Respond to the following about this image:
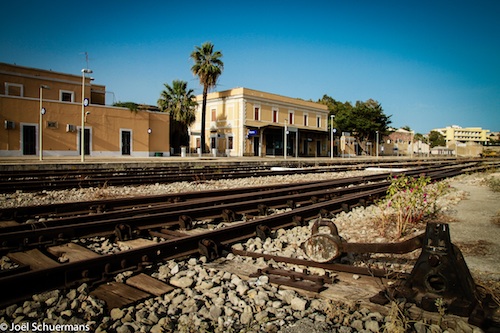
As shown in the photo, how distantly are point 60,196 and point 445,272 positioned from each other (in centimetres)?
921

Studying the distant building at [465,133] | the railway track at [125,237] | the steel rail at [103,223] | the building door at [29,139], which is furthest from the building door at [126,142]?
the distant building at [465,133]

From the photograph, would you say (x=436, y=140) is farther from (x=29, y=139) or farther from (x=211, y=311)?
(x=211, y=311)

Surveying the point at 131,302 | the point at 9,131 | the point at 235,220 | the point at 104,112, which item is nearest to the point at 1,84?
→ the point at 9,131

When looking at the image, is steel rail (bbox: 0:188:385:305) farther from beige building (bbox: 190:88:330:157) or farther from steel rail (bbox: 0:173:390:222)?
beige building (bbox: 190:88:330:157)

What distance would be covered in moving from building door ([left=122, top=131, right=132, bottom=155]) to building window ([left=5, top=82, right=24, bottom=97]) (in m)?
10.6

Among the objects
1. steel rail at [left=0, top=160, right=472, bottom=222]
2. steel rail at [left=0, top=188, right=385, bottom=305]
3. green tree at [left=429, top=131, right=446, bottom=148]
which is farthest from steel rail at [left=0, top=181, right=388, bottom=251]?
green tree at [left=429, top=131, right=446, bottom=148]

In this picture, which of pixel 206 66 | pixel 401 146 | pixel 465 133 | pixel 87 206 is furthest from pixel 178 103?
pixel 465 133

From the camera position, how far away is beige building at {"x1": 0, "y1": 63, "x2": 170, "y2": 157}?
30.2 m

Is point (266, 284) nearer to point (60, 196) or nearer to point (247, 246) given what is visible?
point (247, 246)

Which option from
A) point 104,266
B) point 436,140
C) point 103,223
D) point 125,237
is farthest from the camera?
point 436,140

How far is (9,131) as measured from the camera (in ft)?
97.9

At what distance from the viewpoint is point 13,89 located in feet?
116

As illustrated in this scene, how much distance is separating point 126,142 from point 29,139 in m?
8.36

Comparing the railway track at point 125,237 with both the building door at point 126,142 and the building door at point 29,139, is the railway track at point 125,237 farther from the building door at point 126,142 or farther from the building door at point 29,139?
the building door at point 126,142
